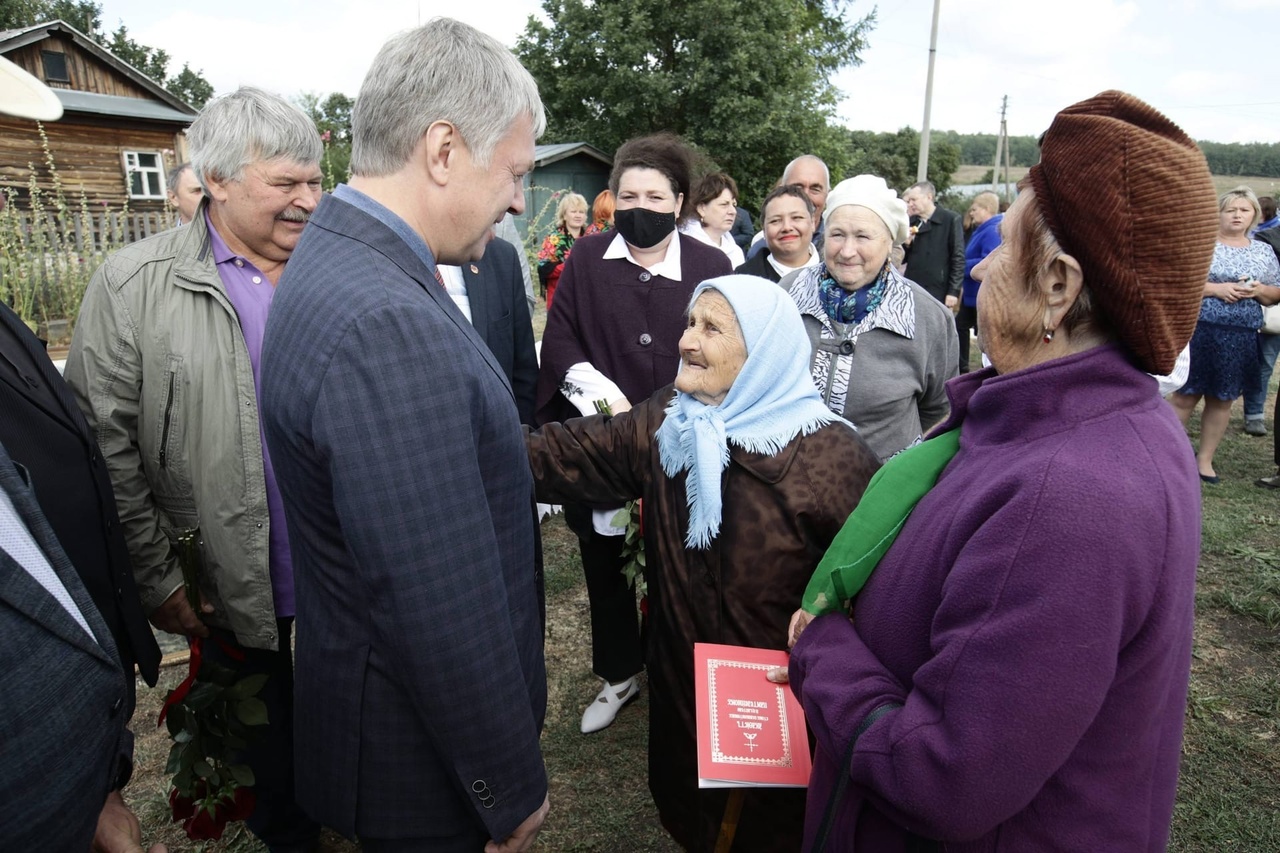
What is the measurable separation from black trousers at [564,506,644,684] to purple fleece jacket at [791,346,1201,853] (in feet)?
6.00

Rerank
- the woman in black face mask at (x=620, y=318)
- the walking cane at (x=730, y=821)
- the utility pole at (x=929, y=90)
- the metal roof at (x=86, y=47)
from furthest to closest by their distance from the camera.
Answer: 1. the metal roof at (x=86, y=47)
2. the utility pole at (x=929, y=90)
3. the woman in black face mask at (x=620, y=318)
4. the walking cane at (x=730, y=821)

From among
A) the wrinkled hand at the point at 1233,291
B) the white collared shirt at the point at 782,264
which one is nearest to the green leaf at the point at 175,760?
the white collared shirt at the point at 782,264

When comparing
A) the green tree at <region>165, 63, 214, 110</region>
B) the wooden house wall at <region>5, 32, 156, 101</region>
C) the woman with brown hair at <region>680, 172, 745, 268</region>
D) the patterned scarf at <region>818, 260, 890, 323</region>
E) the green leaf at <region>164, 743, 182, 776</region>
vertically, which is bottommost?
the green leaf at <region>164, 743, 182, 776</region>

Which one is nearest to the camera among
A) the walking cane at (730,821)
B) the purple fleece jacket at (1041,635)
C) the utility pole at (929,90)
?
the purple fleece jacket at (1041,635)

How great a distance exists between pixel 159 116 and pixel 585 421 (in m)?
22.8

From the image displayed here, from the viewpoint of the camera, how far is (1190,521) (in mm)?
1013

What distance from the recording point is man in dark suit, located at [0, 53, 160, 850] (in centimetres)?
94

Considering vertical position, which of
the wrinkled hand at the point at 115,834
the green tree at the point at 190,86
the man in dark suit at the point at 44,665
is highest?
the green tree at the point at 190,86

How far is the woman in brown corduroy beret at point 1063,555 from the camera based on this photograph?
3.12 ft

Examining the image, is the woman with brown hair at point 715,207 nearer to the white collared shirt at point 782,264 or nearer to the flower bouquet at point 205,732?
the white collared shirt at point 782,264

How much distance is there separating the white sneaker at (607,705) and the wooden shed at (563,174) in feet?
60.1

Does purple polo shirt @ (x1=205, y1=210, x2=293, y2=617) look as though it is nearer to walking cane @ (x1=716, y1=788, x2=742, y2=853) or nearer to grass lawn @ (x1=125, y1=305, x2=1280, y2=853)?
grass lawn @ (x1=125, y1=305, x2=1280, y2=853)

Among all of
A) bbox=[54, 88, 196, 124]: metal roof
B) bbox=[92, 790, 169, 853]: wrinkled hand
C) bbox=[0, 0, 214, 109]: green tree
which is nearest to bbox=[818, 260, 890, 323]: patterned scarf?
bbox=[92, 790, 169, 853]: wrinkled hand

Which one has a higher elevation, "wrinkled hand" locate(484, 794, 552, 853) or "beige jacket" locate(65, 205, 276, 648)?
"beige jacket" locate(65, 205, 276, 648)
